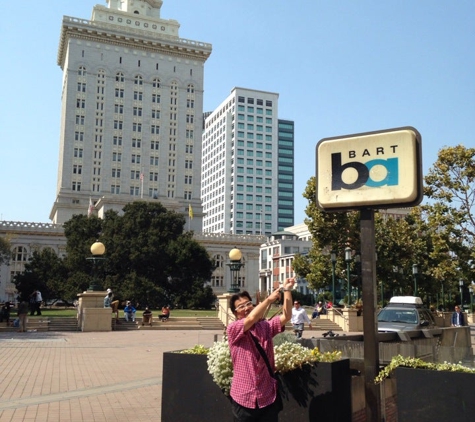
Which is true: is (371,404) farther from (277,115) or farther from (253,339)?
(277,115)

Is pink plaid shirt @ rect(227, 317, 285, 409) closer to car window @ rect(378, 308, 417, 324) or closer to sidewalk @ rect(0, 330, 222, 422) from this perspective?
sidewalk @ rect(0, 330, 222, 422)

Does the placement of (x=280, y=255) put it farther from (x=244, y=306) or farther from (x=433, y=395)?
(x=244, y=306)

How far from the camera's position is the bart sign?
247 inches

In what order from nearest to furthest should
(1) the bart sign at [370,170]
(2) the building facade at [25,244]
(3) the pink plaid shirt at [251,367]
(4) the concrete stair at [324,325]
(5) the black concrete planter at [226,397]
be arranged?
(3) the pink plaid shirt at [251,367] < (5) the black concrete planter at [226,397] < (1) the bart sign at [370,170] < (4) the concrete stair at [324,325] < (2) the building facade at [25,244]

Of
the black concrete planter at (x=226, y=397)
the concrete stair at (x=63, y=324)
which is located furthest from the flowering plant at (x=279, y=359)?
the concrete stair at (x=63, y=324)

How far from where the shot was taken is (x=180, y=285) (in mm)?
59375

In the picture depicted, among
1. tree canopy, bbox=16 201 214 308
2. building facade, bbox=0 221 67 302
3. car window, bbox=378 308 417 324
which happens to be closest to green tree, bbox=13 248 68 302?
tree canopy, bbox=16 201 214 308

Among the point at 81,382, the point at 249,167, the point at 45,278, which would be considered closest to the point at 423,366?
the point at 81,382

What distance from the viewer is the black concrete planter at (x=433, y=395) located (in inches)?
189

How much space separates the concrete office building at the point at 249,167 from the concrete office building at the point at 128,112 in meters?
47.8

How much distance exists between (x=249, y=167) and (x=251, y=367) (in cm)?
15481

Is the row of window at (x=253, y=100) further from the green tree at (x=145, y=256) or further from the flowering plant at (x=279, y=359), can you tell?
the flowering plant at (x=279, y=359)

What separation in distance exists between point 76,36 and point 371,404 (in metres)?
110

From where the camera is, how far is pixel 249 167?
6245 inches
